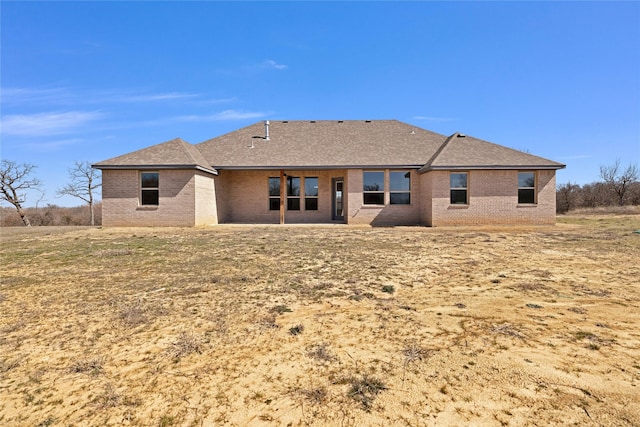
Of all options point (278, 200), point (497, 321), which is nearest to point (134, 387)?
point (497, 321)

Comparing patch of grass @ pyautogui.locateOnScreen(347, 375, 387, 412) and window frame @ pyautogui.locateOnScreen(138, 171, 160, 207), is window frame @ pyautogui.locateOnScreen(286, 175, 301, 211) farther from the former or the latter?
patch of grass @ pyautogui.locateOnScreen(347, 375, 387, 412)

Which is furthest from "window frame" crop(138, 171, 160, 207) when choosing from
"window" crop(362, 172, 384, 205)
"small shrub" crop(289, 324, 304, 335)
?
"small shrub" crop(289, 324, 304, 335)

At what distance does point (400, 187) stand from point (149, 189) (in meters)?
13.1

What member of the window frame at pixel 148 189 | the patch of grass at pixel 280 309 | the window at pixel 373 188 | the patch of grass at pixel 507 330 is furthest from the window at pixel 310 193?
the patch of grass at pixel 507 330

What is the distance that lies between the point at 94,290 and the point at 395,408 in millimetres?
4988

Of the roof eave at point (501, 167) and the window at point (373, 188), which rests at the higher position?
the roof eave at point (501, 167)

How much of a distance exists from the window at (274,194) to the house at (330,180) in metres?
0.06

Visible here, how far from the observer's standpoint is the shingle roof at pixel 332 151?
1546 centimetres

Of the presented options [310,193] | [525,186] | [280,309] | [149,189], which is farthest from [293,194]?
[280,309]

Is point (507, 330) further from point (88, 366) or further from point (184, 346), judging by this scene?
point (88, 366)

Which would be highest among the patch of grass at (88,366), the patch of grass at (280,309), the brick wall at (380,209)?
the brick wall at (380,209)

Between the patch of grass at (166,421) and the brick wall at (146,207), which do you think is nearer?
the patch of grass at (166,421)

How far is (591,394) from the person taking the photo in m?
2.35

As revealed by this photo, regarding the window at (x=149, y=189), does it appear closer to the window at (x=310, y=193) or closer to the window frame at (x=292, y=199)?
the window frame at (x=292, y=199)
